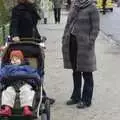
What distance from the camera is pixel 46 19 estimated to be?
1169 inches

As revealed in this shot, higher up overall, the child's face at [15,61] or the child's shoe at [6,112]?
the child's face at [15,61]

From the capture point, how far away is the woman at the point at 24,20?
9.23m

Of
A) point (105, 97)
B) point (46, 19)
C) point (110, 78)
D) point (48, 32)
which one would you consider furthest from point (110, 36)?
point (105, 97)

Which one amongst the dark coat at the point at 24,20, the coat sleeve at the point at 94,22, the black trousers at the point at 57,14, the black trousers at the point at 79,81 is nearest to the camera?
the coat sleeve at the point at 94,22

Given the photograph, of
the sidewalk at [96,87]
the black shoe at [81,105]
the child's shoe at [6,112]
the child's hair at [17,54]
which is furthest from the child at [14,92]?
the black shoe at [81,105]

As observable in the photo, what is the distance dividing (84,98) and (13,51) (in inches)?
67.5

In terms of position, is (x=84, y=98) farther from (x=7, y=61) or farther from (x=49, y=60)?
(x=49, y=60)

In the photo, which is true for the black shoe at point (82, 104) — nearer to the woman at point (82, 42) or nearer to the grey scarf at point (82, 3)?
the woman at point (82, 42)

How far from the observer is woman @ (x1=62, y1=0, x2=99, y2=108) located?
349 inches

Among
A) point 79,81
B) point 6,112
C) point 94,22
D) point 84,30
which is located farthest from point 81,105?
point 6,112

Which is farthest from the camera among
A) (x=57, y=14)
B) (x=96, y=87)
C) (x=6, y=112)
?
(x=57, y=14)

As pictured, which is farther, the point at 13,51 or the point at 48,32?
the point at 48,32

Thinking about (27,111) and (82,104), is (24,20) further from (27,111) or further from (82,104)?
(27,111)

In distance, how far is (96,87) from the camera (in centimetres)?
1092
